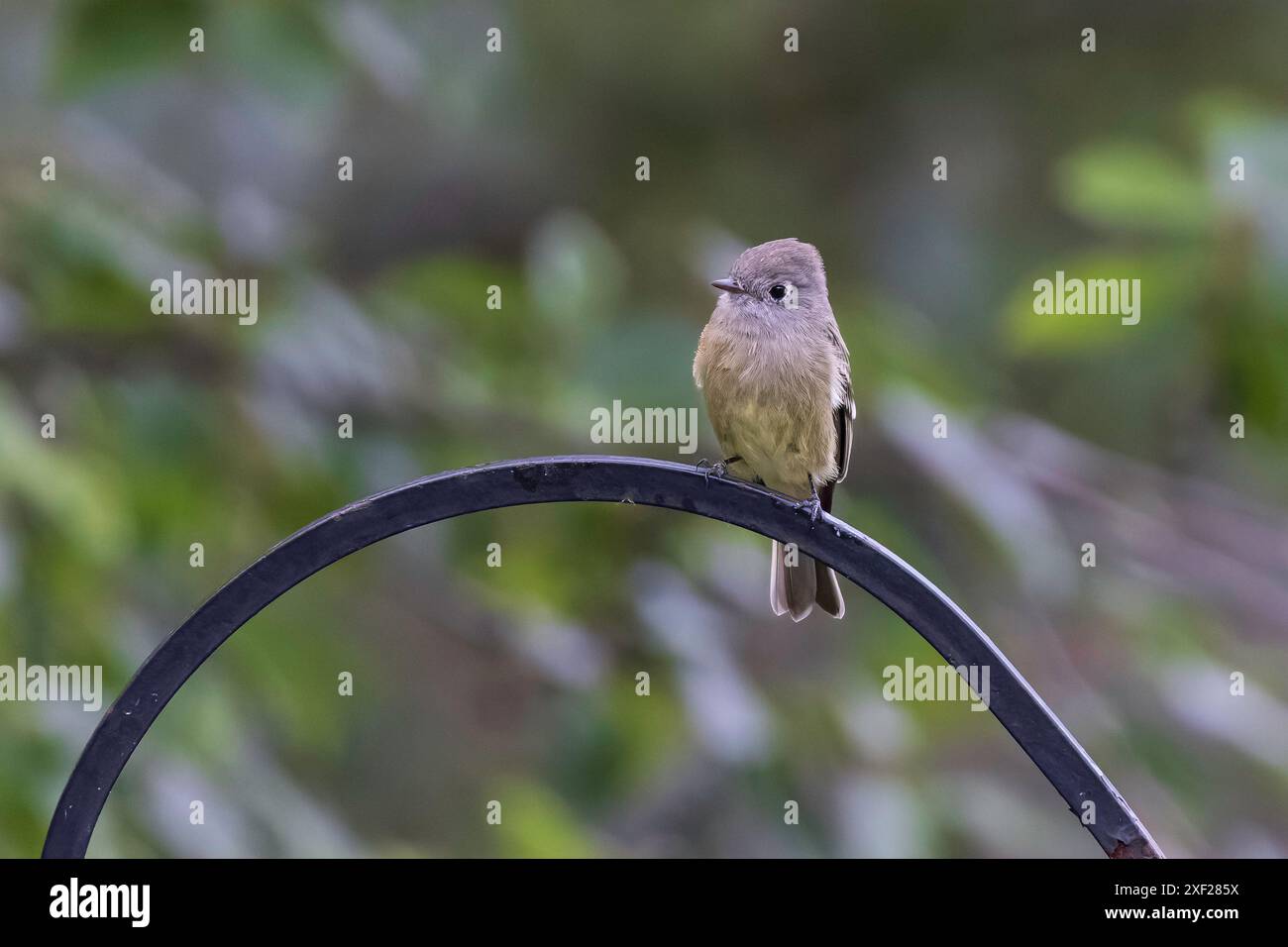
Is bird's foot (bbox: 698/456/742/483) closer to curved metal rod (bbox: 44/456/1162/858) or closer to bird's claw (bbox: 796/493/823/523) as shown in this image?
bird's claw (bbox: 796/493/823/523)

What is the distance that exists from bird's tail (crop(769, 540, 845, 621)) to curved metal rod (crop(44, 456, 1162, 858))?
1.31 metres

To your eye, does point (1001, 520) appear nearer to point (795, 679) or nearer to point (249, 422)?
point (795, 679)

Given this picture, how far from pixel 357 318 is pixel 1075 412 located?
3.29 m

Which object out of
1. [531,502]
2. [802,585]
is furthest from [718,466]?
[531,502]

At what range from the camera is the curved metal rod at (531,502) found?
2.25 meters

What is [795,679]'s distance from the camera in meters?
5.19

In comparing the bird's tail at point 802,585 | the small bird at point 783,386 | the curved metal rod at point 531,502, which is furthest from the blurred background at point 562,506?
the curved metal rod at point 531,502

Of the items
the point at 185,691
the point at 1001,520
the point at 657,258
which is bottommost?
the point at 185,691

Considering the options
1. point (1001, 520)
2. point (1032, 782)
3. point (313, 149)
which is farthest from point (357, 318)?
point (1032, 782)

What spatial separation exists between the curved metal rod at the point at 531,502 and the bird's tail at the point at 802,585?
1310 millimetres

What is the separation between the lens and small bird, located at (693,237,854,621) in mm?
3578

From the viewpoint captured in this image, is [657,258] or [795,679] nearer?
[795,679]

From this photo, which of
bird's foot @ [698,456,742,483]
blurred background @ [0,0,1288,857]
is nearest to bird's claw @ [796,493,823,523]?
bird's foot @ [698,456,742,483]

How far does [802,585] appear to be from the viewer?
375 centimetres
